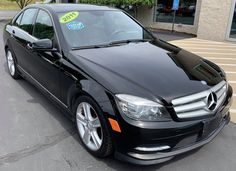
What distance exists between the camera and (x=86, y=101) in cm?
289

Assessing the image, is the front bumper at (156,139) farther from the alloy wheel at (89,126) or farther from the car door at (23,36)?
the car door at (23,36)

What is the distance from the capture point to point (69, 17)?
377 cm

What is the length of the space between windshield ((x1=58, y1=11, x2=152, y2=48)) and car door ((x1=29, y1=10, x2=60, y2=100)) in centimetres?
22

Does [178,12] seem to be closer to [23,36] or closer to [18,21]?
[18,21]

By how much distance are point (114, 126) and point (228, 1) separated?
10.0 m

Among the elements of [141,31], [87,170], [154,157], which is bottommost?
[87,170]

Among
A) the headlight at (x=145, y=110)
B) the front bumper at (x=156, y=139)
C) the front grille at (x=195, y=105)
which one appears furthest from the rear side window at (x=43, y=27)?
the front grille at (x=195, y=105)

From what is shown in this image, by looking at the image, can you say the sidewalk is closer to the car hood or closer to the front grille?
the car hood

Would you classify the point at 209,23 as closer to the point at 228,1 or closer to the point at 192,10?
the point at 228,1

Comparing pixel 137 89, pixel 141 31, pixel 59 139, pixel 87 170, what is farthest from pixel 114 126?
pixel 141 31

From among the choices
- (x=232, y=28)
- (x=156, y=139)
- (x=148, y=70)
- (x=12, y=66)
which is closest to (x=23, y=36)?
(x=12, y=66)

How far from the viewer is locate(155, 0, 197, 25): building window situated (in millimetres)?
13453

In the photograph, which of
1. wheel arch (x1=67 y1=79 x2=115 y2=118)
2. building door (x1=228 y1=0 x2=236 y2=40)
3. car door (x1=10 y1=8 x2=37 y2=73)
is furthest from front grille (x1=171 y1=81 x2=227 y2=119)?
building door (x1=228 y1=0 x2=236 y2=40)

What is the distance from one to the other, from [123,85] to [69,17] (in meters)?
1.65
